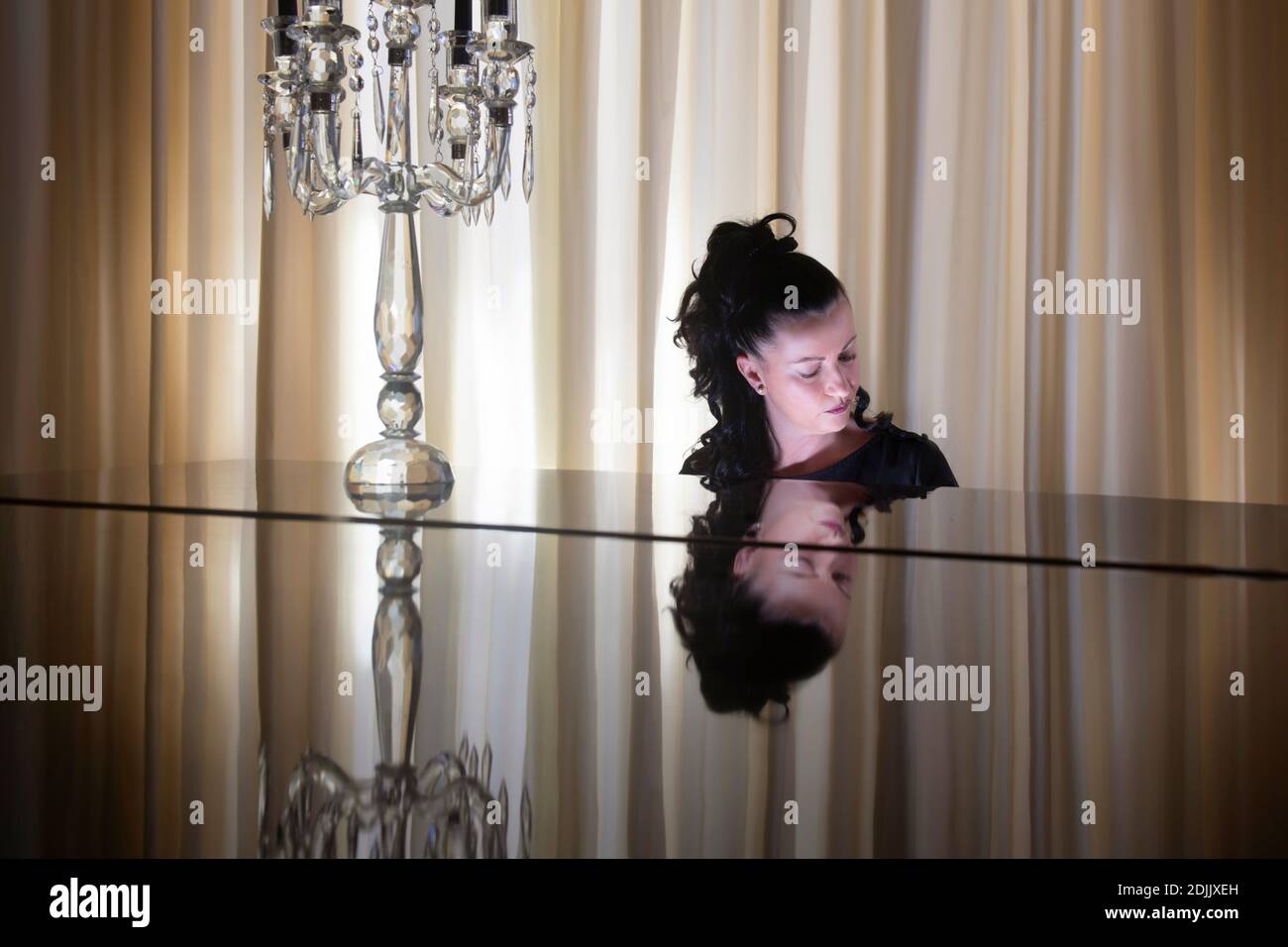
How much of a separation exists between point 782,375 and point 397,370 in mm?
1520

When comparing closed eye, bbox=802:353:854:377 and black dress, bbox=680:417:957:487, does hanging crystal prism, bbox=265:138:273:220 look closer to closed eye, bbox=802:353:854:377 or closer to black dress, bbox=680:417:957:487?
black dress, bbox=680:417:957:487

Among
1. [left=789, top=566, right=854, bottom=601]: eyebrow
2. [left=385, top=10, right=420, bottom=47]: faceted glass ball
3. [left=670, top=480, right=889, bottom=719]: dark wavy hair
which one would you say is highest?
[left=385, top=10, right=420, bottom=47]: faceted glass ball

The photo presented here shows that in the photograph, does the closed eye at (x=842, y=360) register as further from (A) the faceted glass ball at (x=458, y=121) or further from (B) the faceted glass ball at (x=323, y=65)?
(B) the faceted glass ball at (x=323, y=65)

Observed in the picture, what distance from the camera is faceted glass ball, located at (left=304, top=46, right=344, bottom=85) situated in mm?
1414

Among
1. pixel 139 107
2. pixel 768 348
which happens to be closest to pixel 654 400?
pixel 768 348

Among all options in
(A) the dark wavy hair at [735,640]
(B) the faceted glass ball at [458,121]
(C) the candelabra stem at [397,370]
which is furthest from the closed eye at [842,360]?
(A) the dark wavy hair at [735,640]

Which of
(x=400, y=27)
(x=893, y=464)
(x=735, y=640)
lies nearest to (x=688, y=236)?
(x=893, y=464)

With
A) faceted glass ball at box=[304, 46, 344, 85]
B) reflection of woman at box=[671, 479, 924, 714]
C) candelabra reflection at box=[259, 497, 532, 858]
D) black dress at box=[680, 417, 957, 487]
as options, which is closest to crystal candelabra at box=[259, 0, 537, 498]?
faceted glass ball at box=[304, 46, 344, 85]

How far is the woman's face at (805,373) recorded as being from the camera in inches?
113

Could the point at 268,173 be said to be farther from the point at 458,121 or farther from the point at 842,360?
the point at 842,360

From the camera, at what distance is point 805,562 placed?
99 centimetres

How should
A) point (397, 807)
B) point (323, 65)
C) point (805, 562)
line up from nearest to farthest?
point (397, 807) → point (805, 562) → point (323, 65)

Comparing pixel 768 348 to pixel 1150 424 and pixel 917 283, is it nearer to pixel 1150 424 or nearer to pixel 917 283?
pixel 917 283
